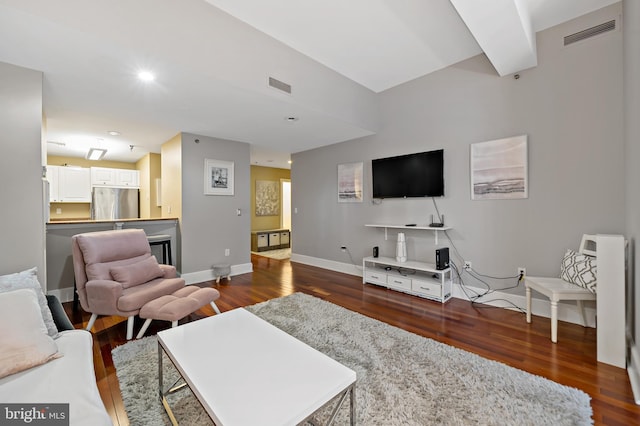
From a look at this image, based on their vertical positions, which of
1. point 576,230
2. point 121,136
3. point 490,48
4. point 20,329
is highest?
point 490,48

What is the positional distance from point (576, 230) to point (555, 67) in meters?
1.66

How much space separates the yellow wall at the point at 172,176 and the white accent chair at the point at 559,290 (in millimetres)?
4512

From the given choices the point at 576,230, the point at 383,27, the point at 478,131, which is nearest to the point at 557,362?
the point at 576,230

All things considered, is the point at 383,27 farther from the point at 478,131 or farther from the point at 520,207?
the point at 520,207

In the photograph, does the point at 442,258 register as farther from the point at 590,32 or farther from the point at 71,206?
the point at 71,206

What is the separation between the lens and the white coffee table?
1.05 metres

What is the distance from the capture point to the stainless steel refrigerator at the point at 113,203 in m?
5.84

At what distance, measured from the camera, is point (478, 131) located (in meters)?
3.27

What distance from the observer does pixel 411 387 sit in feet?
5.61

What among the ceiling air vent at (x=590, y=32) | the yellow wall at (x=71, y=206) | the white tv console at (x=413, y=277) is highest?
the ceiling air vent at (x=590, y=32)

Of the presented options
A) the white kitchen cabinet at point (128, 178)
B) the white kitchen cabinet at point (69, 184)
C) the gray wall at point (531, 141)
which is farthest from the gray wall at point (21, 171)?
the white kitchen cabinet at point (128, 178)

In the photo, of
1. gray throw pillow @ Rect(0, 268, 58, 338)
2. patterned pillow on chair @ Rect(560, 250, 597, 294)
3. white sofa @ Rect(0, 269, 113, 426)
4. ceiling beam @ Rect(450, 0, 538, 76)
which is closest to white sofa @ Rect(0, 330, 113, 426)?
white sofa @ Rect(0, 269, 113, 426)

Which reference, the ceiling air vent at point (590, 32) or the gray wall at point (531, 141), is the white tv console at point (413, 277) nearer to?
the gray wall at point (531, 141)

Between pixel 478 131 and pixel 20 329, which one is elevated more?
pixel 478 131
